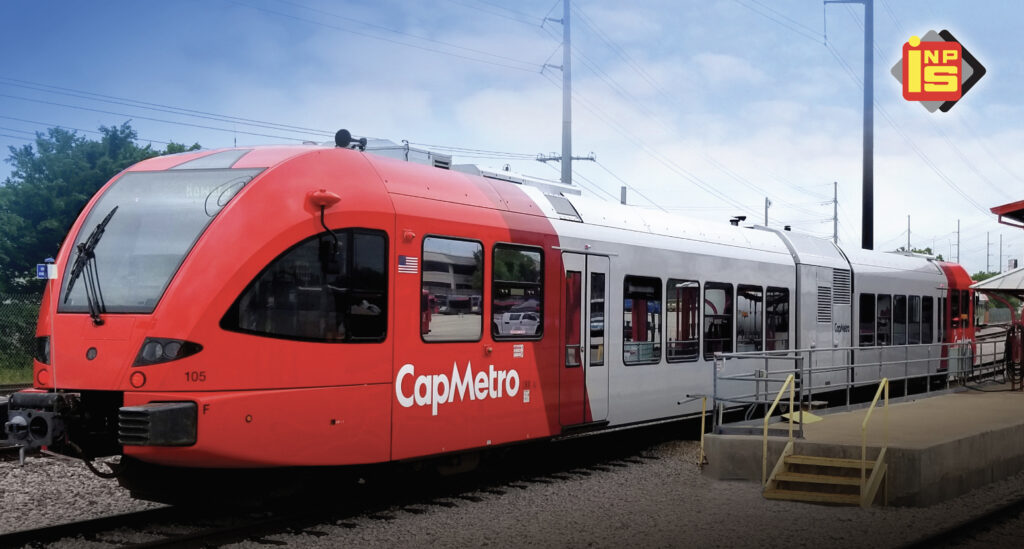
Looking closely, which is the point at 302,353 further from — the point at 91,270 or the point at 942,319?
the point at 942,319

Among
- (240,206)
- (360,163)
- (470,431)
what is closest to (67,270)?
(240,206)

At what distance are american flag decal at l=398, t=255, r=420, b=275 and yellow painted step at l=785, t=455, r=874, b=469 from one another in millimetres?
4789

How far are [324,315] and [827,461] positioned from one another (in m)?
5.83

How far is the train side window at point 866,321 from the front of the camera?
2015 centimetres

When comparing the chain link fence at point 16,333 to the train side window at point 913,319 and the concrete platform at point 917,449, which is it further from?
the train side window at point 913,319

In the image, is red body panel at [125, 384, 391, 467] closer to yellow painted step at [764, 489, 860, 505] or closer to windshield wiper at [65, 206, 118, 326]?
windshield wiper at [65, 206, 118, 326]

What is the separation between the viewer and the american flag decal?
374 inches

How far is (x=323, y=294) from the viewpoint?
29.0ft

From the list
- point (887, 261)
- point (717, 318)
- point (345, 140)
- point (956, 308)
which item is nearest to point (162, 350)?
point (345, 140)

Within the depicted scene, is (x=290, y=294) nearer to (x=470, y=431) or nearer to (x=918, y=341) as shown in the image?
(x=470, y=431)

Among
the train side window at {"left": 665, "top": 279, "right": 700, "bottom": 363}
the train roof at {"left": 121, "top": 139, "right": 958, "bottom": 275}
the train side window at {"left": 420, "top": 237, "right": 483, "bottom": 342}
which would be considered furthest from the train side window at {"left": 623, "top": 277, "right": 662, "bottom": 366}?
the train side window at {"left": 420, "top": 237, "right": 483, "bottom": 342}

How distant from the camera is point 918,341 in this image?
74.5 ft

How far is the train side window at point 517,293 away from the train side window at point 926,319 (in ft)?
48.4

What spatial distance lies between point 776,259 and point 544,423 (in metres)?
7.42
